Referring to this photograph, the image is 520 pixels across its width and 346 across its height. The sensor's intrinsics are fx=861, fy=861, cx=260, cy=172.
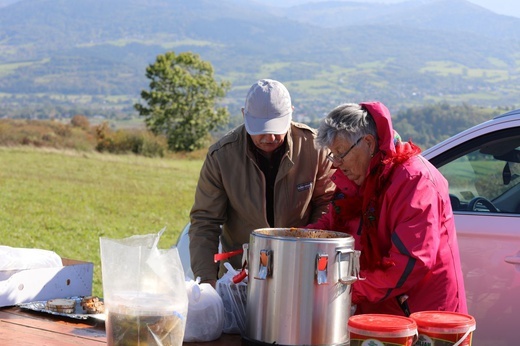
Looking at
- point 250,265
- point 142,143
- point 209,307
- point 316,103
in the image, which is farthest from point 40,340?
point 316,103

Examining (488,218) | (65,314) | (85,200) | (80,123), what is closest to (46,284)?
(65,314)

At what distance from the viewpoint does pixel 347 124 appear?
3012 mm

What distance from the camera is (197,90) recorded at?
63.4m

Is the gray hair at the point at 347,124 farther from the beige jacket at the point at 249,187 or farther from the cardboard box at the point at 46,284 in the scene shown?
the cardboard box at the point at 46,284

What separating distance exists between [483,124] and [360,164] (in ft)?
5.96

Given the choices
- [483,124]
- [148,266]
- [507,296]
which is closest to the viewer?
[148,266]

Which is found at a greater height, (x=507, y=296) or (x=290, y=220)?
(x=290, y=220)

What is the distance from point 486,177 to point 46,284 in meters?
2.51

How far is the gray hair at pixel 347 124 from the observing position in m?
3.01

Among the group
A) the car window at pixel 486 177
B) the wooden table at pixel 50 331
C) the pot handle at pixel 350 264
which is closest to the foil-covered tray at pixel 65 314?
the wooden table at pixel 50 331

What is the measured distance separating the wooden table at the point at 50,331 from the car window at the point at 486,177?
2085 millimetres

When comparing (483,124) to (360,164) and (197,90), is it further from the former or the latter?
(197,90)

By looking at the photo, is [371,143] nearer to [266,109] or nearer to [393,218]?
[393,218]

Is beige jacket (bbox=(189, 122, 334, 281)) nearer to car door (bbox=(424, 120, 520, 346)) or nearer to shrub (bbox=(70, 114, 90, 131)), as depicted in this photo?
car door (bbox=(424, 120, 520, 346))
